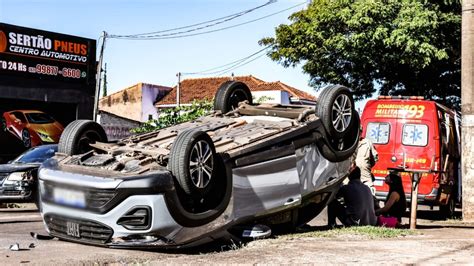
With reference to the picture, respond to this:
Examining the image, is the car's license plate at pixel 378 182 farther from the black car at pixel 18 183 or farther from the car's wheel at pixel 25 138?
the car's wheel at pixel 25 138

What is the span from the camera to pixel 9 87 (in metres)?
21.7

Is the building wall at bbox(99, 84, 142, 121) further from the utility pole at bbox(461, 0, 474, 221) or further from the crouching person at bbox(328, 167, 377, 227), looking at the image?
the crouching person at bbox(328, 167, 377, 227)

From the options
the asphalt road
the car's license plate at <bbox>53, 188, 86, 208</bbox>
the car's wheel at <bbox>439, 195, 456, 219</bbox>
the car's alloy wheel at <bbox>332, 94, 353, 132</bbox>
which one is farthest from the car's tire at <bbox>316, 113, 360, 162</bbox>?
the car's wheel at <bbox>439, 195, 456, 219</bbox>

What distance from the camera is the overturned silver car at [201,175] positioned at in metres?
6.14

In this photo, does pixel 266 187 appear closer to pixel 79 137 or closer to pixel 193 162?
pixel 193 162

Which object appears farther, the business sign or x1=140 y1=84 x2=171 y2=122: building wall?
x1=140 y1=84 x2=171 y2=122: building wall

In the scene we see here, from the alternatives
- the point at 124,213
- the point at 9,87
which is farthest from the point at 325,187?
the point at 9,87

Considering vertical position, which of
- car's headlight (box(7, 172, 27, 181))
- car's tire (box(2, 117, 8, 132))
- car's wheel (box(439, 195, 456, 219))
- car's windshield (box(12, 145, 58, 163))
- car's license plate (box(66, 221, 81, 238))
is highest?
car's tire (box(2, 117, 8, 132))

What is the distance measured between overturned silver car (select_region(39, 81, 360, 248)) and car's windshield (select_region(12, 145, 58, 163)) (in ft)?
19.7

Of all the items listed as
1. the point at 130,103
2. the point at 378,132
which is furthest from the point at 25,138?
the point at 130,103

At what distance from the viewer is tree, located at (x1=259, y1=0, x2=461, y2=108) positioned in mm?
17641

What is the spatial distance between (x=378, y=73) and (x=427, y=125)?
730 centimetres

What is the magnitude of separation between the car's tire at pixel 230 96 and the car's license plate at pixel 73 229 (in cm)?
319

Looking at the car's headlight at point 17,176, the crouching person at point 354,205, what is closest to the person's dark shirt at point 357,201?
the crouching person at point 354,205
